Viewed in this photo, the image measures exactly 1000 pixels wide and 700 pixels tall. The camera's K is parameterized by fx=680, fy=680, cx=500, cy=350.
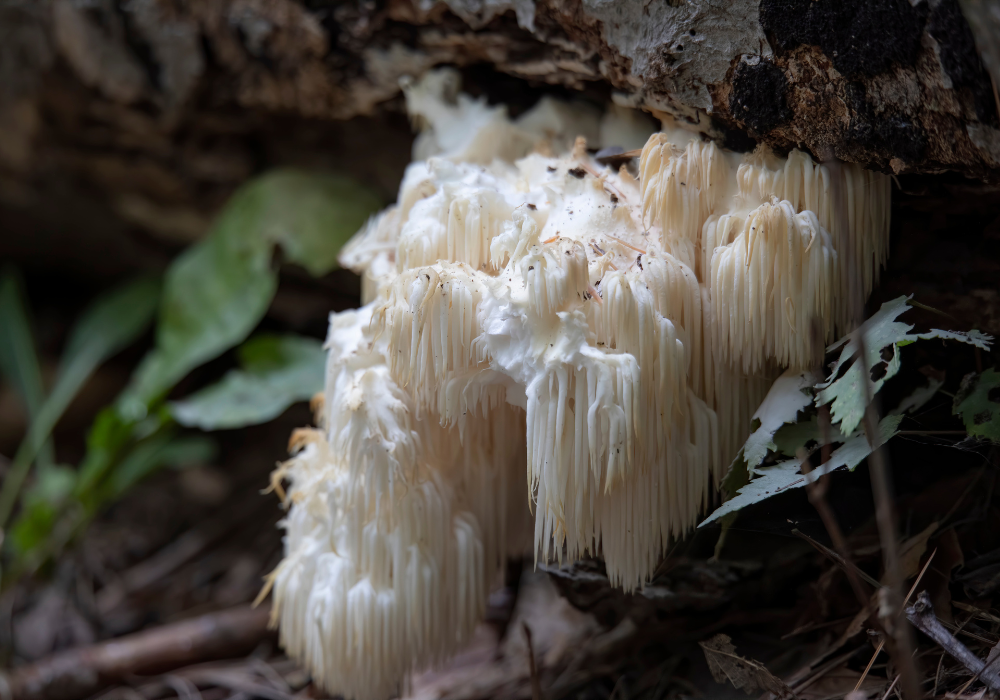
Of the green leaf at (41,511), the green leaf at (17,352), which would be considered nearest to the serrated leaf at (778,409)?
the green leaf at (41,511)

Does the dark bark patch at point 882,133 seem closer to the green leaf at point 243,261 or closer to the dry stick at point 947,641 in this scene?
the dry stick at point 947,641

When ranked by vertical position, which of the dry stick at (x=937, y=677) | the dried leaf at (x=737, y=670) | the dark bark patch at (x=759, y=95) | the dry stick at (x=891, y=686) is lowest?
the dried leaf at (x=737, y=670)

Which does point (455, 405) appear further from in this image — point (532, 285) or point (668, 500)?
point (668, 500)

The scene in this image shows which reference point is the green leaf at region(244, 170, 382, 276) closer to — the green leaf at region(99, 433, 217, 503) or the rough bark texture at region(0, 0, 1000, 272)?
the rough bark texture at region(0, 0, 1000, 272)

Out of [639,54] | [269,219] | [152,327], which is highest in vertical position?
[639,54]

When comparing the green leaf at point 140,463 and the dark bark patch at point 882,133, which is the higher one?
the dark bark patch at point 882,133

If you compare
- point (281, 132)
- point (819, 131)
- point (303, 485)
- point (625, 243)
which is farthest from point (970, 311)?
point (281, 132)

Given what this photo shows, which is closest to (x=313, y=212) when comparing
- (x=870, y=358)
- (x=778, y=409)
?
(x=778, y=409)
